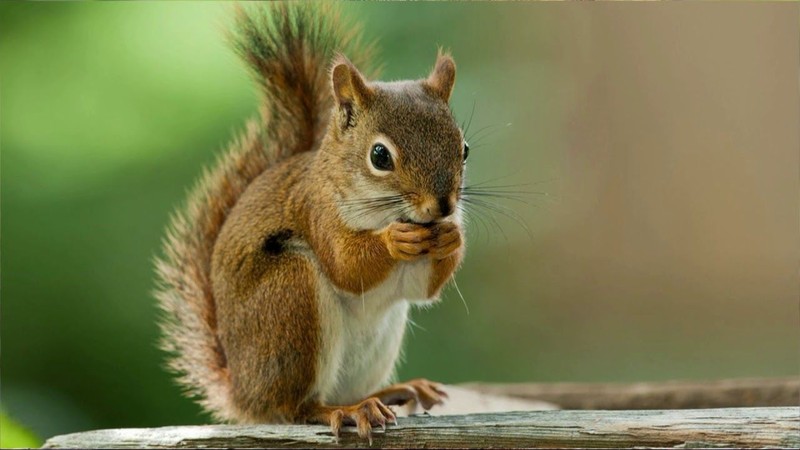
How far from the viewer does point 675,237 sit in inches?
157

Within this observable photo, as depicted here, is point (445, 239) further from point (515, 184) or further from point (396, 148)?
Answer: point (515, 184)

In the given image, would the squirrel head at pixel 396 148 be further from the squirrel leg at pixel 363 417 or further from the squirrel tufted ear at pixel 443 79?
the squirrel leg at pixel 363 417

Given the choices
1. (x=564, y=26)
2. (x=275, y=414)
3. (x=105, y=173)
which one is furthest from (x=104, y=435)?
(x=564, y=26)

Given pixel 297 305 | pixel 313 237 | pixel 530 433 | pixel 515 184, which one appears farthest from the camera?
pixel 515 184

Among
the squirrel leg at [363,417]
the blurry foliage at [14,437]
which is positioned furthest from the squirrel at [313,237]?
the blurry foliage at [14,437]

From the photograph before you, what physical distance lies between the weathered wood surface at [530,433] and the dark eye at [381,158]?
1.81 feet

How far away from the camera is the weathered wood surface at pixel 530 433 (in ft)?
5.48

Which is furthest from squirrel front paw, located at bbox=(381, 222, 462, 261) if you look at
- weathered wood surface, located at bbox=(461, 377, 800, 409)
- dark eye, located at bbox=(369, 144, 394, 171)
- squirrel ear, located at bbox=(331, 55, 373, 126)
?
weathered wood surface, located at bbox=(461, 377, 800, 409)

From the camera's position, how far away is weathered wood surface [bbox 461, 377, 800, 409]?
2504mm

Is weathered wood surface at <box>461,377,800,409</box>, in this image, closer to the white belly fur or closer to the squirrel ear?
the white belly fur

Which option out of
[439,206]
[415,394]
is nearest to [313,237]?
[439,206]

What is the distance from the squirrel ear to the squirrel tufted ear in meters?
0.17

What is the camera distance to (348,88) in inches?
81.0

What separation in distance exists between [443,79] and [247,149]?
2.19ft
